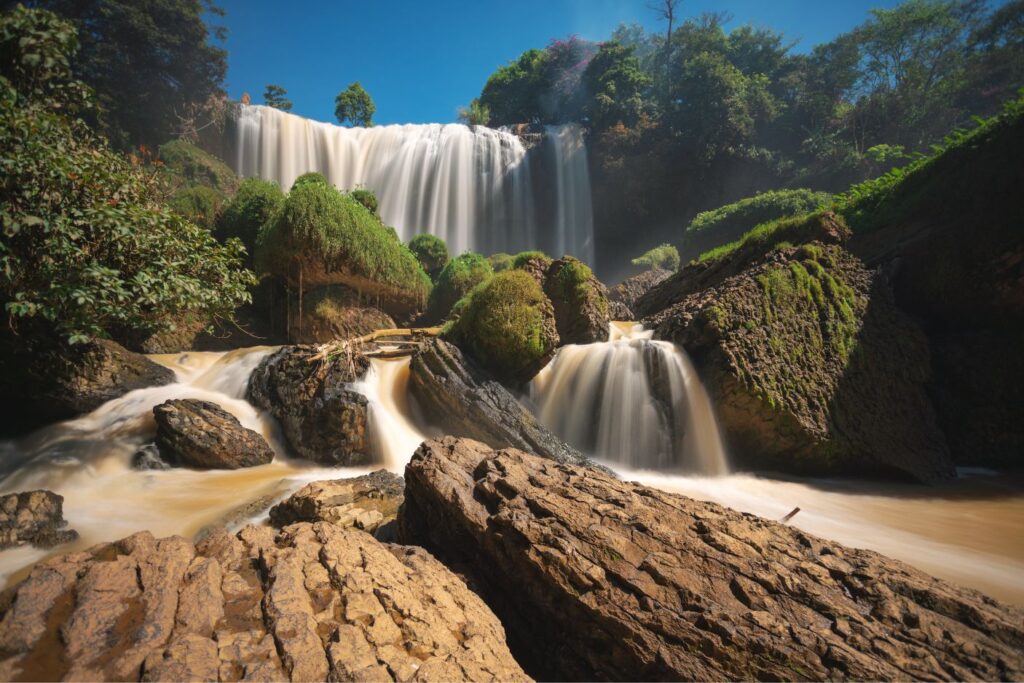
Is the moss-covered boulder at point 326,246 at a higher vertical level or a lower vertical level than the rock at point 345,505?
higher

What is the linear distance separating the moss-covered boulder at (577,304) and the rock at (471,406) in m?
2.36

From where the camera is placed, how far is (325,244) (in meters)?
9.38

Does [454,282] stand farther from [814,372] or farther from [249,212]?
[814,372]

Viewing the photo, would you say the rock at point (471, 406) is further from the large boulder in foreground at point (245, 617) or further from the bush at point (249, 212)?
the bush at point (249, 212)

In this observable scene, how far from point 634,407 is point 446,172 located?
70.6ft

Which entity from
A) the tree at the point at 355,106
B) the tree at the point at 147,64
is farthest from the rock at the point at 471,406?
the tree at the point at 355,106

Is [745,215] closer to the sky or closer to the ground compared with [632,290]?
closer to the sky

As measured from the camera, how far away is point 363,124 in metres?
35.0

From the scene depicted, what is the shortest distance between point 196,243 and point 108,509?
311cm

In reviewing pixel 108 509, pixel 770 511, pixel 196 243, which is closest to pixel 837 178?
pixel 770 511

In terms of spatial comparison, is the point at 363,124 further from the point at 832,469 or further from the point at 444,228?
the point at 832,469

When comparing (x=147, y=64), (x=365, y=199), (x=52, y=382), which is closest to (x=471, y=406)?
(x=52, y=382)

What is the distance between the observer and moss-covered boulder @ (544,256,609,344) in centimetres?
827

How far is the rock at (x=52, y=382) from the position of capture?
5.05m
